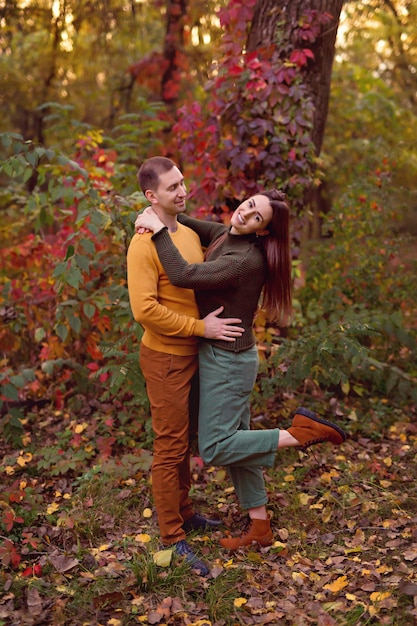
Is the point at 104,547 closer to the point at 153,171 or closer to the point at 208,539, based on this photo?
the point at 208,539

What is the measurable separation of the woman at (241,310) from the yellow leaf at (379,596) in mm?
752

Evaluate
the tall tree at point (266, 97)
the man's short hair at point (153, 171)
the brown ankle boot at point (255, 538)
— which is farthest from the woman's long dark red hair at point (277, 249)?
the tall tree at point (266, 97)

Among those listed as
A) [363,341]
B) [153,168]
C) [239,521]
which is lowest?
[239,521]

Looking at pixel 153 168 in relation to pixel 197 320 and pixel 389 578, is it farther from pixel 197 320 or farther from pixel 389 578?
pixel 389 578

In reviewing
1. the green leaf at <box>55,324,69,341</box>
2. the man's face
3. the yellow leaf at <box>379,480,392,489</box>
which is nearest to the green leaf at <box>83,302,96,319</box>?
the green leaf at <box>55,324,69,341</box>

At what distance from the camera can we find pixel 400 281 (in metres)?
5.60

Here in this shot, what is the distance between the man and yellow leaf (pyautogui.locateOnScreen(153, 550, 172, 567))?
0.08 meters

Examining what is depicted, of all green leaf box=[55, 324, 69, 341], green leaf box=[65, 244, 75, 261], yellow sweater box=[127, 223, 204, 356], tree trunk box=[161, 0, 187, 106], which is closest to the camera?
yellow sweater box=[127, 223, 204, 356]

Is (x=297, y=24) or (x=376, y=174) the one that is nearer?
(x=297, y=24)

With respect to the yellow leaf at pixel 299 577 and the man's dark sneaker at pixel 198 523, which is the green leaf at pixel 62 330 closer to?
the man's dark sneaker at pixel 198 523

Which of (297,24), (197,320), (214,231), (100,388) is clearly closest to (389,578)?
(197,320)

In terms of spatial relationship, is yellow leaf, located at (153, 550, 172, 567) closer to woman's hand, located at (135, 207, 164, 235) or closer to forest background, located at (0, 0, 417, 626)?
forest background, located at (0, 0, 417, 626)

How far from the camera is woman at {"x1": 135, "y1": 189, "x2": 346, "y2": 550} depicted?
3.00 metres

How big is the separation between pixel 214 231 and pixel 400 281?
2.83 meters
